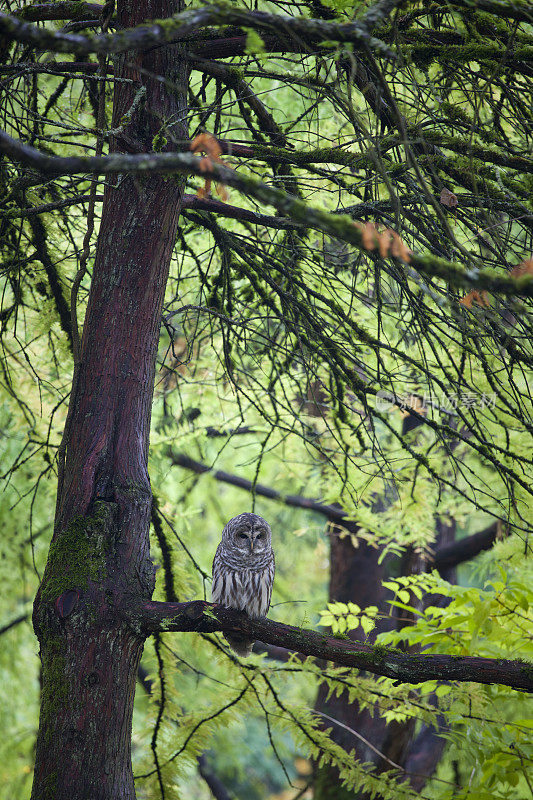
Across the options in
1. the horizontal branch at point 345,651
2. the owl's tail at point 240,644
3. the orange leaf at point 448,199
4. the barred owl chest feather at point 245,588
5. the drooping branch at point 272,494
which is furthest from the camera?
the drooping branch at point 272,494

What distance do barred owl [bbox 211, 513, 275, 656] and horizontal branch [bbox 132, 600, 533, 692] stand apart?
121cm

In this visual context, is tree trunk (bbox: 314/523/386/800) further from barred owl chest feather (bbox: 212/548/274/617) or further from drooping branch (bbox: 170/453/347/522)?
barred owl chest feather (bbox: 212/548/274/617)

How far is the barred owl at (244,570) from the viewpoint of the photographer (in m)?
3.74

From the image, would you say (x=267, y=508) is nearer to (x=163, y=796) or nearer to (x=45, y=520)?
(x=45, y=520)

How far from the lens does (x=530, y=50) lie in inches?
86.0

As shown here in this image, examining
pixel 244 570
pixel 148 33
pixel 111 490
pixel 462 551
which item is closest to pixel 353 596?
pixel 462 551

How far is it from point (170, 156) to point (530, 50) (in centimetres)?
154

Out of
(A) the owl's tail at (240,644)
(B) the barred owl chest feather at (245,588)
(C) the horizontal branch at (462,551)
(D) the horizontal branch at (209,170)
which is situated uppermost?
(C) the horizontal branch at (462,551)

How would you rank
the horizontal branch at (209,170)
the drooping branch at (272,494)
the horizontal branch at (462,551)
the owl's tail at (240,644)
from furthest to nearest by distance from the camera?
the drooping branch at (272,494) < the horizontal branch at (462,551) < the owl's tail at (240,644) < the horizontal branch at (209,170)

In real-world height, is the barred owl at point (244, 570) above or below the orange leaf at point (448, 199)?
below

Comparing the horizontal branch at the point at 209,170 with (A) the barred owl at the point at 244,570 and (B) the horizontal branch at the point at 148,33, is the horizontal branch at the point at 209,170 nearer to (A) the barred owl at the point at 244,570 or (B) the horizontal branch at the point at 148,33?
(B) the horizontal branch at the point at 148,33

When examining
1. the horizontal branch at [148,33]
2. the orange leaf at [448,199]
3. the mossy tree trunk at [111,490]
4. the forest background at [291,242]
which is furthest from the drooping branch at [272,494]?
the horizontal branch at [148,33]

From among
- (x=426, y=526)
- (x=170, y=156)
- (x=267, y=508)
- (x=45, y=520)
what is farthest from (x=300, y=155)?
(x=267, y=508)

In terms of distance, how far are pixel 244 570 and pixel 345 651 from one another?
4.90 feet
